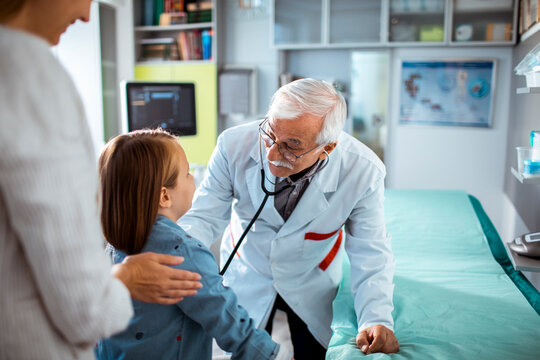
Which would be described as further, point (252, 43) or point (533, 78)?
point (252, 43)

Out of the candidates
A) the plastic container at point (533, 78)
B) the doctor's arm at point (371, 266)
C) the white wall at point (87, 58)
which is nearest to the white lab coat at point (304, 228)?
the doctor's arm at point (371, 266)

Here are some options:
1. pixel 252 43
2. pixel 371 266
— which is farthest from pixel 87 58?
pixel 371 266

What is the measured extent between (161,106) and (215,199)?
1.31 metres

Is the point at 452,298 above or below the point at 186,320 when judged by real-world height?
below

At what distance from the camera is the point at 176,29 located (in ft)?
14.2

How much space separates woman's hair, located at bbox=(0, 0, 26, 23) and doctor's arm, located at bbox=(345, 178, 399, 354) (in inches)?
40.8

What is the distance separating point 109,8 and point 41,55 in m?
4.05

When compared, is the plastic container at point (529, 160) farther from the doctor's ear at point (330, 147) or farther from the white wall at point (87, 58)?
the white wall at point (87, 58)

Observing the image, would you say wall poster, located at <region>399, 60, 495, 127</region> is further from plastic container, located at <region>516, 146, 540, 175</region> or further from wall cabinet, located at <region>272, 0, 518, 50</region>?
plastic container, located at <region>516, 146, 540, 175</region>

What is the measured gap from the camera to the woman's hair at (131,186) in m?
0.90

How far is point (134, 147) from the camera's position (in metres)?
0.90

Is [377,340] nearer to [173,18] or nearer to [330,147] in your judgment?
[330,147]

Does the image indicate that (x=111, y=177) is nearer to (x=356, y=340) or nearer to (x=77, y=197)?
(x=77, y=197)

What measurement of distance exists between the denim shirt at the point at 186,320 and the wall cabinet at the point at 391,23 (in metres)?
3.10
